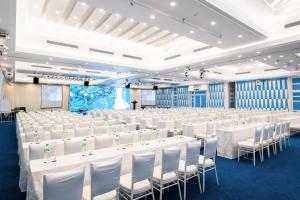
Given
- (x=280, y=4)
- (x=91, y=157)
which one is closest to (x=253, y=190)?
(x=91, y=157)

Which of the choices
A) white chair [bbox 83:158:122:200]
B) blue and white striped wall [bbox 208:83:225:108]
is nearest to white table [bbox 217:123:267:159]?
white chair [bbox 83:158:122:200]

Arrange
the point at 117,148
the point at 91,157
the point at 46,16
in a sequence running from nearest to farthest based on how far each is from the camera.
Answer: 1. the point at 91,157
2. the point at 117,148
3. the point at 46,16

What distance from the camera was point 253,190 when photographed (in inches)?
143

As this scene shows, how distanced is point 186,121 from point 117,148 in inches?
212

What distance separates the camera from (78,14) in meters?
7.05

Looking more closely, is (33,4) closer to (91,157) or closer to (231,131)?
(91,157)

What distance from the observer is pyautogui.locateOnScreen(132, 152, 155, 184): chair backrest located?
2617mm

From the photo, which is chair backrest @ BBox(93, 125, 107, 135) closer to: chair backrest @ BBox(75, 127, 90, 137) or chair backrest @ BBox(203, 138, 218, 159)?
chair backrest @ BBox(75, 127, 90, 137)

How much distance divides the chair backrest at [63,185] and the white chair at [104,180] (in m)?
0.17

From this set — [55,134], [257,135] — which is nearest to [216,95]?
[257,135]

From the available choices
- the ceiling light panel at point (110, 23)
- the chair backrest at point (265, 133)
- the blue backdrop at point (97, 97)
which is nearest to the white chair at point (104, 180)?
the chair backrest at point (265, 133)

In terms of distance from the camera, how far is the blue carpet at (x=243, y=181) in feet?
11.2

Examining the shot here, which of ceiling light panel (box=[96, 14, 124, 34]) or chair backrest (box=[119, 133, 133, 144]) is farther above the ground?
ceiling light panel (box=[96, 14, 124, 34])

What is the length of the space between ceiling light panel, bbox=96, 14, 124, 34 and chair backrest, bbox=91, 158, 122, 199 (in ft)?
20.4
